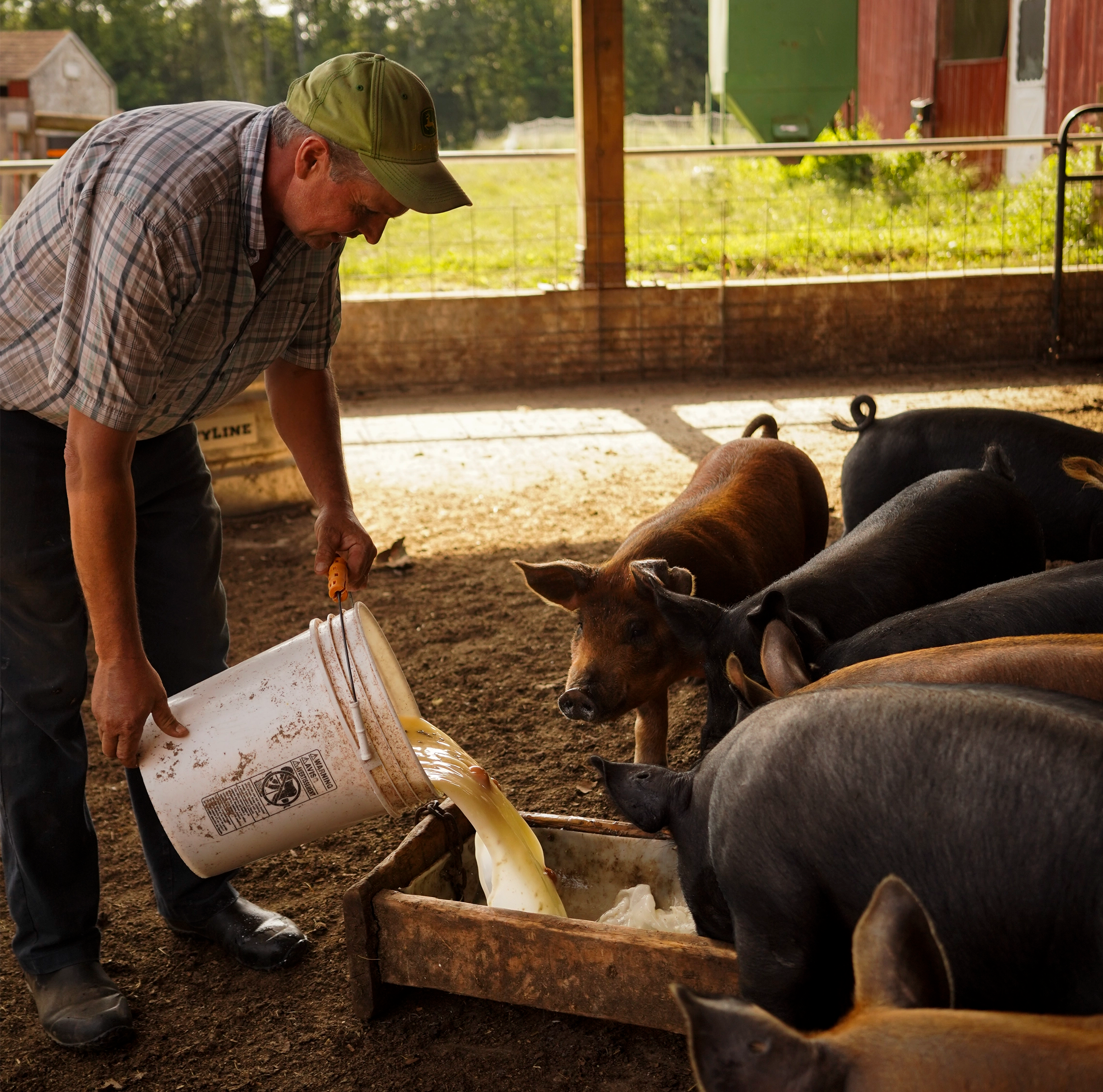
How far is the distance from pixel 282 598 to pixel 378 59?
3286 mm

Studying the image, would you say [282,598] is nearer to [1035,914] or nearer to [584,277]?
[1035,914]

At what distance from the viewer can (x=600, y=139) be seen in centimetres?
902

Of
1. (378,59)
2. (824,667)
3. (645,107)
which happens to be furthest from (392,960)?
(645,107)

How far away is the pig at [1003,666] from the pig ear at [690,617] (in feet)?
2.04

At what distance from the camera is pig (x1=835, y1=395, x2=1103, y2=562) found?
4539mm

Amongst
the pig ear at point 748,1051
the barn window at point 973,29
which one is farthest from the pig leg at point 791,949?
the barn window at point 973,29

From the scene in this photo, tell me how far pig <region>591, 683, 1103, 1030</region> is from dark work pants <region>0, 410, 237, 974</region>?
1.34m

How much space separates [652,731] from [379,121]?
1950mm

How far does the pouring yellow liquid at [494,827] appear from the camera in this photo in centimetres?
251

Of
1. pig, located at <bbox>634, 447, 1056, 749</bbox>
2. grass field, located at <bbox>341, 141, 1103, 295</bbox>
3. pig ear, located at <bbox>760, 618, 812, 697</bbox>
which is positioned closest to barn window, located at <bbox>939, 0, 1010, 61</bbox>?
grass field, located at <bbox>341, 141, 1103, 295</bbox>

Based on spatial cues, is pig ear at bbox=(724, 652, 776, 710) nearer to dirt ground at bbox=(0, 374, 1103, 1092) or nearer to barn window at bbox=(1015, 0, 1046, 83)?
dirt ground at bbox=(0, 374, 1103, 1092)

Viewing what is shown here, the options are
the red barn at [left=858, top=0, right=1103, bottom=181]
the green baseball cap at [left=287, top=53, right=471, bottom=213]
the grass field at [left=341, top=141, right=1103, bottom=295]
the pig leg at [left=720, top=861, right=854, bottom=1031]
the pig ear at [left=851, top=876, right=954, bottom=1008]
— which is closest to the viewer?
the pig ear at [left=851, top=876, right=954, bottom=1008]

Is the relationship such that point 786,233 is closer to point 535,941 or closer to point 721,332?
point 721,332

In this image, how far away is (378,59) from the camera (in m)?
2.32
